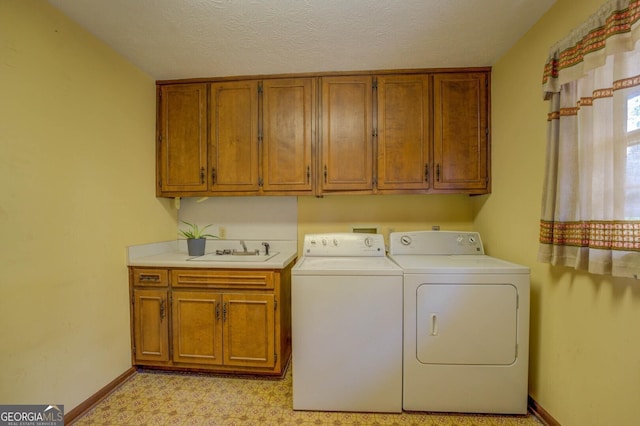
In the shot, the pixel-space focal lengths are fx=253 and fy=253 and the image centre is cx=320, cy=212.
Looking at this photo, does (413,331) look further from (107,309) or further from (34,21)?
(34,21)

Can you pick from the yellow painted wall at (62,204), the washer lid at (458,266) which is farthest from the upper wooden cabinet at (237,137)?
the washer lid at (458,266)

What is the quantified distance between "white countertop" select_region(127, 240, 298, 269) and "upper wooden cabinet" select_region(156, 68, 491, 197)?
503mm

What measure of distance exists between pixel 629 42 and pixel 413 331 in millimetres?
1624

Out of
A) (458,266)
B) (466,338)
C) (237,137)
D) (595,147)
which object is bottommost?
(466,338)

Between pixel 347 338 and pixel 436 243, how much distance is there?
1080mm

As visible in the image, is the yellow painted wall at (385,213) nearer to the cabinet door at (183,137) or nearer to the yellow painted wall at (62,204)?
the cabinet door at (183,137)

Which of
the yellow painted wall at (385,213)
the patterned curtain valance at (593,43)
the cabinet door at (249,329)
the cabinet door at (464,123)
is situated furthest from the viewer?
the yellow painted wall at (385,213)

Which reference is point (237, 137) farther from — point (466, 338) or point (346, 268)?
point (466, 338)

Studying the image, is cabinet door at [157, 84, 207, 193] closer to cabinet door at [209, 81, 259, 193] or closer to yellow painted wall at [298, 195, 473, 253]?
cabinet door at [209, 81, 259, 193]

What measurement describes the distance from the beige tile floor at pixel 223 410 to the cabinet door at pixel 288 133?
4.86 feet

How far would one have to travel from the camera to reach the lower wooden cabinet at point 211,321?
1.83 meters

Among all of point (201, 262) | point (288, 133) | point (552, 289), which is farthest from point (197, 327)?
point (552, 289)

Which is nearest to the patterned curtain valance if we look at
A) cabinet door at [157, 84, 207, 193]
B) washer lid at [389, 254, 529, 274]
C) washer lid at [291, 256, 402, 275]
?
washer lid at [389, 254, 529, 274]

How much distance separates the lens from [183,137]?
216 centimetres
